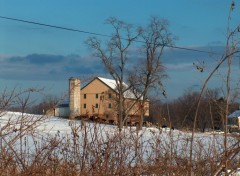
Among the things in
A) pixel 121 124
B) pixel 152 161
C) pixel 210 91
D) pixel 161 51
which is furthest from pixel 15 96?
pixel 161 51

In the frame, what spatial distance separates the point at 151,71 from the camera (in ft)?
165

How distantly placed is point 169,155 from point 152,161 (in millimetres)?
189

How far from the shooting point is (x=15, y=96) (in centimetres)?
469

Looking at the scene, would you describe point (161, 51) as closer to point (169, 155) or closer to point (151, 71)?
point (151, 71)

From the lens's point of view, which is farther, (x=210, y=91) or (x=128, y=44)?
(x=128, y=44)

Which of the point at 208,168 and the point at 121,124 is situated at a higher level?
the point at 121,124

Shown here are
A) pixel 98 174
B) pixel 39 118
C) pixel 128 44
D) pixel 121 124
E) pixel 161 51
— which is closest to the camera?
pixel 98 174

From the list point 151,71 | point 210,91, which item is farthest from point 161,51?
point 210,91

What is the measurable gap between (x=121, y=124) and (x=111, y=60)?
45722mm

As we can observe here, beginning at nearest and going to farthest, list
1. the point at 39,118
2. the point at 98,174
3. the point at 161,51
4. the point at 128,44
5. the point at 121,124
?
the point at 98,174
the point at 39,118
the point at 121,124
the point at 161,51
the point at 128,44

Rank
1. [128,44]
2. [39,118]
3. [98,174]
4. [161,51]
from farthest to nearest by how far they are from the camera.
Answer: [128,44] → [161,51] → [39,118] → [98,174]

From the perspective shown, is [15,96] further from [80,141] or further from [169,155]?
[169,155]

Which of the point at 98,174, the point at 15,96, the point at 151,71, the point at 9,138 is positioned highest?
the point at 151,71

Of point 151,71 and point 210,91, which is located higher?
point 151,71
